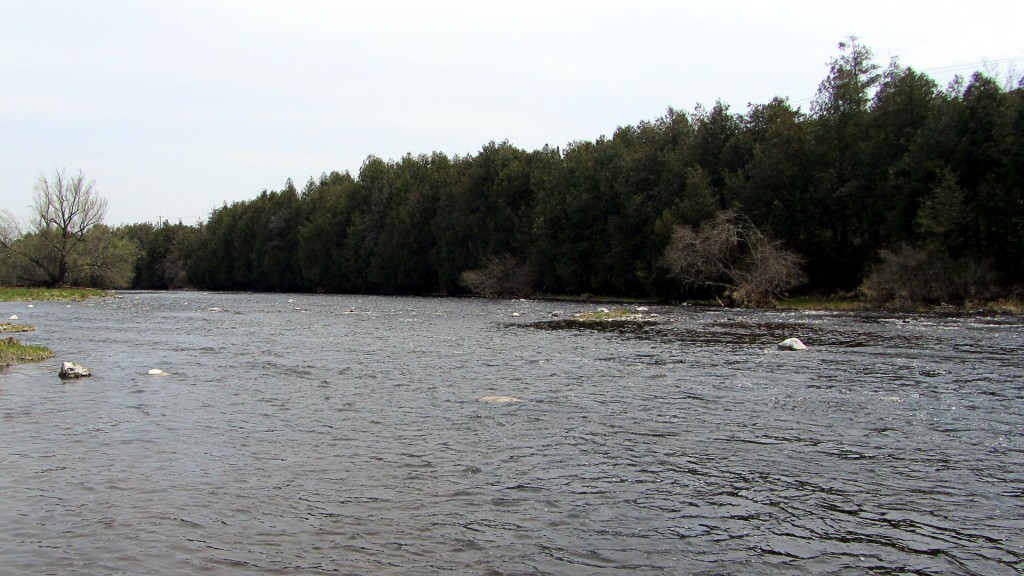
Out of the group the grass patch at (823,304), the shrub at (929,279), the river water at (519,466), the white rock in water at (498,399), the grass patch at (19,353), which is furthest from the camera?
the grass patch at (823,304)

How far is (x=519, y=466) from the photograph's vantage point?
40.6 ft

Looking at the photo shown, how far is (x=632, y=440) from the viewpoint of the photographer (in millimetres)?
14211

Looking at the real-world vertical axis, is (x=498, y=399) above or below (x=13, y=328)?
below

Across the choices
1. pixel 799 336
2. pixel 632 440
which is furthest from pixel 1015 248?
pixel 632 440

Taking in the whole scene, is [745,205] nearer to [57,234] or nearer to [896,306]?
[896,306]

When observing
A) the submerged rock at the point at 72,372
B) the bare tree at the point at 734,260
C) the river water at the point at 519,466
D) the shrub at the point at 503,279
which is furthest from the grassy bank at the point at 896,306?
the submerged rock at the point at 72,372

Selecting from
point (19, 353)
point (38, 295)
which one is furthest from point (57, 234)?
point (19, 353)

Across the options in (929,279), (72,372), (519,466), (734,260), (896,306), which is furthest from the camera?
(734,260)

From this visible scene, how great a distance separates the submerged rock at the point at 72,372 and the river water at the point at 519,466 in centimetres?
36

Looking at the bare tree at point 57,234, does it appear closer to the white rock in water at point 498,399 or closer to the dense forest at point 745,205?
the dense forest at point 745,205

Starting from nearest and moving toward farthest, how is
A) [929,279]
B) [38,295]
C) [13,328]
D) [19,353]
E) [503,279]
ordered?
[19,353], [13,328], [929,279], [38,295], [503,279]

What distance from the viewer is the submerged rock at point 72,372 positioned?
21.4m

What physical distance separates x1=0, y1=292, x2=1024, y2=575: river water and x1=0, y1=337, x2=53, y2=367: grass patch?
33.3 inches

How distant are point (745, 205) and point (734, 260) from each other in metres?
6.51
